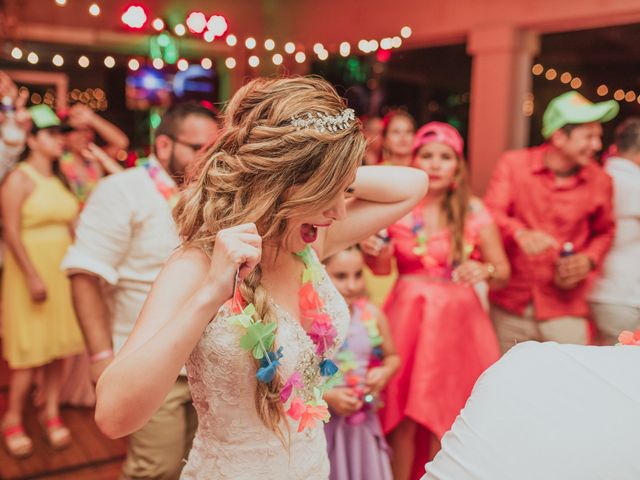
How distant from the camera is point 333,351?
4.75 ft

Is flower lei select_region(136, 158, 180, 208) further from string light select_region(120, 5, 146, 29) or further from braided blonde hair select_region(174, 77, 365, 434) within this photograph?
string light select_region(120, 5, 146, 29)

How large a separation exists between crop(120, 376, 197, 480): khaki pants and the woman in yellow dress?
5.17ft

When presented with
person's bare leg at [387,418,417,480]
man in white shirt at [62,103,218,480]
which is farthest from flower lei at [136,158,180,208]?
person's bare leg at [387,418,417,480]

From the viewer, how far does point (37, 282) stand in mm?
3369

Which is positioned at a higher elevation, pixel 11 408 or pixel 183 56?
pixel 183 56

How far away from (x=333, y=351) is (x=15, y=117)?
295cm

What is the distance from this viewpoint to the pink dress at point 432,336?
2.60m

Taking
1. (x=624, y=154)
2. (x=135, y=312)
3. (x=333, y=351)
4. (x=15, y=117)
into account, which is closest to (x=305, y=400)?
(x=333, y=351)

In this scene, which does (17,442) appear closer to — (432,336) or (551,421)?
(432,336)

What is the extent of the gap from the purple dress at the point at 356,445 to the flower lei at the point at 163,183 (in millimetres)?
770

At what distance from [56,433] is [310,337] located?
8.25 ft

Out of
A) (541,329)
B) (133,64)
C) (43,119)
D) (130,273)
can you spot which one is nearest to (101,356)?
(130,273)

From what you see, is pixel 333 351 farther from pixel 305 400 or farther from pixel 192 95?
pixel 192 95

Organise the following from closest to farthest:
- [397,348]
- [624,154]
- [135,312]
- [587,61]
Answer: [135,312] < [397,348] < [624,154] < [587,61]
